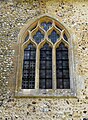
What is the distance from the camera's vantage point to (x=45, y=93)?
6809mm

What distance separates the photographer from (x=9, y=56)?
750cm

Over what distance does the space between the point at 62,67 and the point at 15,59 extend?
4.70ft

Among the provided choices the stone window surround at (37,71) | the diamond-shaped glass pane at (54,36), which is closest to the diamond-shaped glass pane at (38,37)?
the stone window surround at (37,71)

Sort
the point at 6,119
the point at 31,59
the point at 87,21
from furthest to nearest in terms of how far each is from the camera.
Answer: the point at 87,21 → the point at 31,59 → the point at 6,119

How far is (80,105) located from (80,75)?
0.94m

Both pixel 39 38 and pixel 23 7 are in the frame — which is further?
pixel 23 7

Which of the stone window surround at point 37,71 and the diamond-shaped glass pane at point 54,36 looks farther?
the diamond-shaped glass pane at point 54,36

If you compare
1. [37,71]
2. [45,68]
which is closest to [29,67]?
[37,71]

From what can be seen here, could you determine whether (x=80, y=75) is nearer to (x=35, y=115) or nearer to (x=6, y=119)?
(x=35, y=115)

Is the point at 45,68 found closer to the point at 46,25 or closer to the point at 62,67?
the point at 62,67

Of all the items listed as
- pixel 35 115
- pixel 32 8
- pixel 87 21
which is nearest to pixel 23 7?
pixel 32 8

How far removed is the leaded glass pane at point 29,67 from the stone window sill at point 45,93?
0.79 feet

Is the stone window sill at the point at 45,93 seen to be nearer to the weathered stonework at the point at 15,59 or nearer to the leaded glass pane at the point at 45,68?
the weathered stonework at the point at 15,59

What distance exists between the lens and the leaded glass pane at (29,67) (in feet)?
23.4
